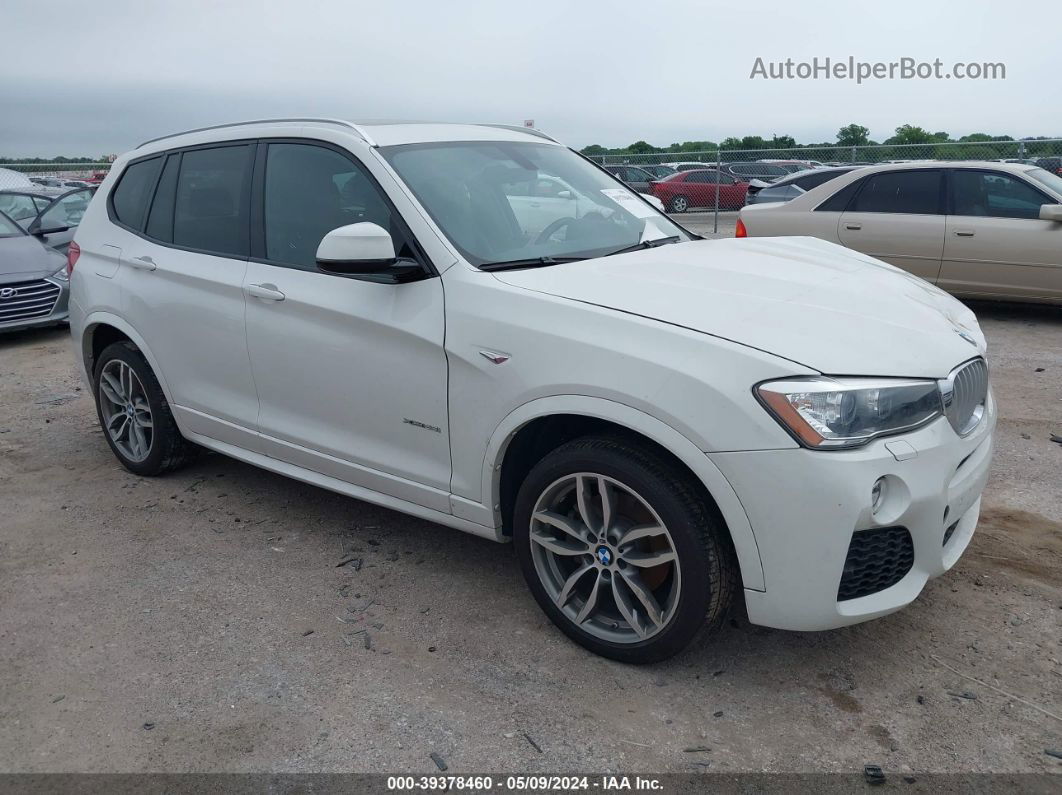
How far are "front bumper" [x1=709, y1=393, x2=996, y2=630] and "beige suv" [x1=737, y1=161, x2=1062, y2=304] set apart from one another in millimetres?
6315

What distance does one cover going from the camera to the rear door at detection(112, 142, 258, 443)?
4.07 meters

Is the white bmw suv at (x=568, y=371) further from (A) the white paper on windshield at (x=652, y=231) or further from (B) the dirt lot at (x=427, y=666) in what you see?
(B) the dirt lot at (x=427, y=666)

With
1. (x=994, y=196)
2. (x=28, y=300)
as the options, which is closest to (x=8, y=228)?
(x=28, y=300)

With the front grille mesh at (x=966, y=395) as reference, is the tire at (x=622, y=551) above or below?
below

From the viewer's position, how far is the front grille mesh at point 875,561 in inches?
104

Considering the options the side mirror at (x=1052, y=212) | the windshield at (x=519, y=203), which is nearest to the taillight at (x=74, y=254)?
the windshield at (x=519, y=203)

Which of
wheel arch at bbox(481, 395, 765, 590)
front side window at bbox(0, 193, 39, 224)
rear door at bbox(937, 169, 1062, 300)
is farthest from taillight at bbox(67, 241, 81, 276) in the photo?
rear door at bbox(937, 169, 1062, 300)

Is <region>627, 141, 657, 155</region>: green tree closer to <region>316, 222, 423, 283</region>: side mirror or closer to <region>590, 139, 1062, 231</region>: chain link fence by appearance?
<region>590, 139, 1062, 231</region>: chain link fence

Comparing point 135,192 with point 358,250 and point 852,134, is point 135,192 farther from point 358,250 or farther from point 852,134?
point 852,134

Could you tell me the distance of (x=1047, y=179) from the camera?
8.45 metres

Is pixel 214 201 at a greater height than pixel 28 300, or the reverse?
pixel 214 201

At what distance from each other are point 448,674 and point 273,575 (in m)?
1.14

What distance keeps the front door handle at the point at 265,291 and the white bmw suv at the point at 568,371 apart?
0.09 feet

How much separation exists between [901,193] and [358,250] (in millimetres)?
7226
